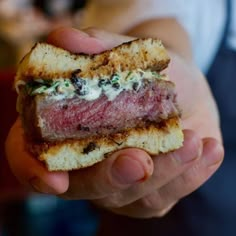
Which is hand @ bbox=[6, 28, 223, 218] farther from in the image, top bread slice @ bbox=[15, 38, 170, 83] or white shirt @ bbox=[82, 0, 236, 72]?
white shirt @ bbox=[82, 0, 236, 72]

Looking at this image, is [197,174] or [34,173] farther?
[197,174]

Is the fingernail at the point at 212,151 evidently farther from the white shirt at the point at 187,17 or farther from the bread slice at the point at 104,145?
the white shirt at the point at 187,17

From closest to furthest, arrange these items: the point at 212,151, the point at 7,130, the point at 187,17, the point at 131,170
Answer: the point at 131,170 → the point at 212,151 → the point at 187,17 → the point at 7,130

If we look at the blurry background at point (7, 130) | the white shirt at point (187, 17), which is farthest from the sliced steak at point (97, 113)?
the blurry background at point (7, 130)

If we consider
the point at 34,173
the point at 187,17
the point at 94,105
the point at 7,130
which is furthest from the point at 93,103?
the point at 7,130

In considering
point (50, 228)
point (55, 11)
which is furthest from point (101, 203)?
point (55, 11)

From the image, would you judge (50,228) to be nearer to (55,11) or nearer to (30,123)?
(55,11)

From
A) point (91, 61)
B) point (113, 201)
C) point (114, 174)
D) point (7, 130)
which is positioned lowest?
point (7, 130)

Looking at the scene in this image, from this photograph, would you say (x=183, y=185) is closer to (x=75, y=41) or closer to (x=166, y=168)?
(x=166, y=168)

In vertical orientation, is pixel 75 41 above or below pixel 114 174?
above
